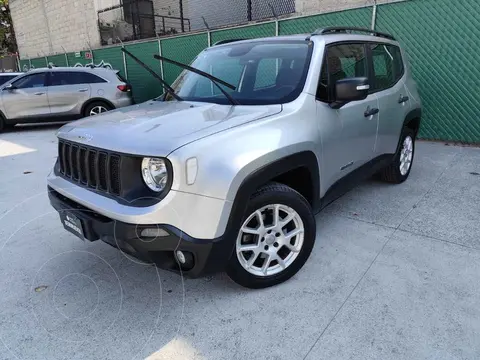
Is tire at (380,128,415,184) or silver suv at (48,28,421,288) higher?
silver suv at (48,28,421,288)

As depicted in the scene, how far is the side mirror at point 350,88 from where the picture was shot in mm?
2725

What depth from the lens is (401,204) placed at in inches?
161

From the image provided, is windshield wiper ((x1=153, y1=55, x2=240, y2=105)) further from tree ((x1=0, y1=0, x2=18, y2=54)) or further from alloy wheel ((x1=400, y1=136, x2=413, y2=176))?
tree ((x1=0, y1=0, x2=18, y2=54))

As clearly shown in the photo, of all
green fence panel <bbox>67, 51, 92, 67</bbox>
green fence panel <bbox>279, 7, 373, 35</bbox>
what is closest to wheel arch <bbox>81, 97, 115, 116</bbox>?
green fence panel <bbox>279, 7, 373, 35</bbox>

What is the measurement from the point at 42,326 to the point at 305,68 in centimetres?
266

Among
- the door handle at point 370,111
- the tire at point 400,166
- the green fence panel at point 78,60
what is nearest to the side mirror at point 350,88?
the door handle at point 370,111

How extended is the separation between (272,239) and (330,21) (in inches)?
247

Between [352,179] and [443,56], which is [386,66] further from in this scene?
[443,56]

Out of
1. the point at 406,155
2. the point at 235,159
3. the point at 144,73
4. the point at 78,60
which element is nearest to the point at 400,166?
the point at 406,155

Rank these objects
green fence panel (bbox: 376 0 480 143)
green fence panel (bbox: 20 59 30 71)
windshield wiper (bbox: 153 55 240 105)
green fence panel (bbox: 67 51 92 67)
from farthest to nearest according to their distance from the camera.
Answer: green fence panel (bbox: 20 59 30 71) → green fence panel (bbox: 67 51 92 67) → green fence panel (bbox: 376 0 480 143) → windshield wiper (bbox: 153 55 240 105)

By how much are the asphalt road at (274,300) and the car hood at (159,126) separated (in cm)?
112

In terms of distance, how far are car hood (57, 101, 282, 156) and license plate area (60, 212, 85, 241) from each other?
506 mm

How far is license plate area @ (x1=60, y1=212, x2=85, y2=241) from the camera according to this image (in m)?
2.37

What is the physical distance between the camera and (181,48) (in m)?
10.7
